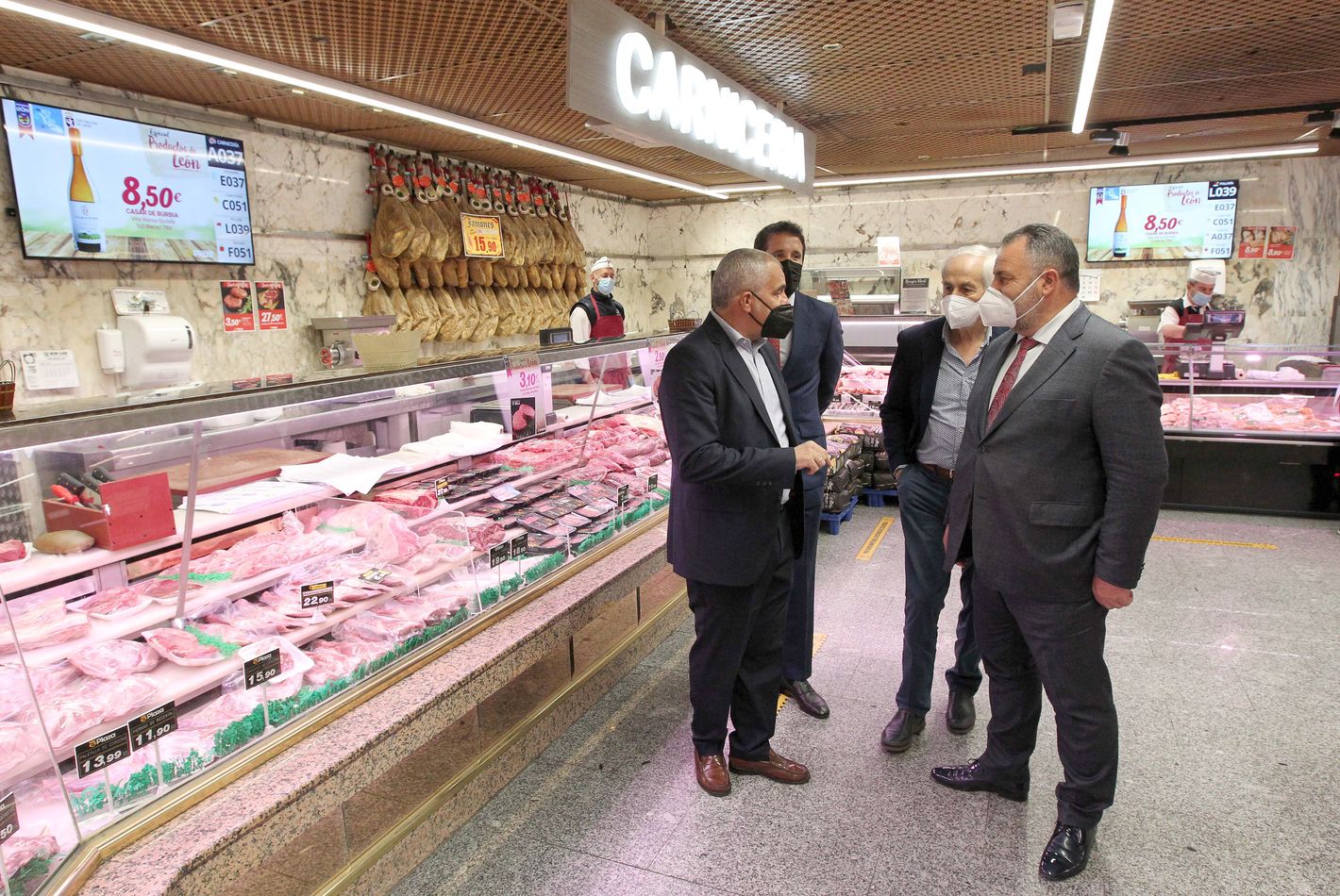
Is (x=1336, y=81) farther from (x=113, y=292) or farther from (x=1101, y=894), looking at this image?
(x=113, y=292)

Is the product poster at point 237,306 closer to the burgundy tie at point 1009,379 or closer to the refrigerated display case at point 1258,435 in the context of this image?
the burgundy tie at point 1009,379

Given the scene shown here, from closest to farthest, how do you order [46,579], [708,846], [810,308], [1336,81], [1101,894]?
[46,579] < [1101,894] < [708,846] < [810,308] < [1336,81]

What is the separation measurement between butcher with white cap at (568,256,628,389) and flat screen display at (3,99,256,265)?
7.90ft

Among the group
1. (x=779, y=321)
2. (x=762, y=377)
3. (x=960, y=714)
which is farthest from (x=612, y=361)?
(x=960, y=714)

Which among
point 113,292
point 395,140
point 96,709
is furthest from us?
point 395,140

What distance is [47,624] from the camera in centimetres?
193

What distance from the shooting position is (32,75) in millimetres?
4410

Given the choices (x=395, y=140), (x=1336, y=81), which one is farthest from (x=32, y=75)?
(x=1336, y=81)

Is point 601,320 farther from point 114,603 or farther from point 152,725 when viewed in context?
point 152,725

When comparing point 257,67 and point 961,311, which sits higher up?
point 257,67

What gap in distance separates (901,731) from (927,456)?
103 centimetres

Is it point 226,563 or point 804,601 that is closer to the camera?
point 226,563

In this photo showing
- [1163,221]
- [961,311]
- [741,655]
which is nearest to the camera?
[741,655]

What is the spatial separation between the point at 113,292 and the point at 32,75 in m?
1.21
